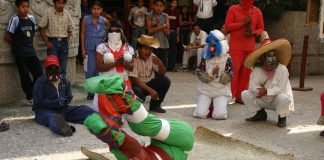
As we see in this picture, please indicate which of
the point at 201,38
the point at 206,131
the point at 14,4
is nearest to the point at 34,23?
the point at 14,4

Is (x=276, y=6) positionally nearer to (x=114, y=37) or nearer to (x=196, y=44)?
(x=196, y=44)

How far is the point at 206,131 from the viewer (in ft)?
18.4

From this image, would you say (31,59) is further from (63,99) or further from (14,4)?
(63,99)

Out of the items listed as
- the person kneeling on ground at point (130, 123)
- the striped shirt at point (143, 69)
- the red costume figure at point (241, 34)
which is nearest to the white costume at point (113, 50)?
the striped shirt at point (143, 69)

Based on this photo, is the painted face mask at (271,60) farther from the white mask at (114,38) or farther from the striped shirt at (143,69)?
Result: the white mask at (114,38)

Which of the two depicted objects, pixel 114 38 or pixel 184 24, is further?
pixel 184 24

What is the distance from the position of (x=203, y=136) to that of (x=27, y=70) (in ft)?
8.88

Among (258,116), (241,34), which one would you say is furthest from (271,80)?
(241,34)

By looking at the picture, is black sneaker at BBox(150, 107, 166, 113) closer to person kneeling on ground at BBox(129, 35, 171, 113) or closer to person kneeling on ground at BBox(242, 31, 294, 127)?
person kneeling on ground at BBox(129, 35, 171, 113)

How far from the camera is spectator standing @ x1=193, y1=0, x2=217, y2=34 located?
35.1 ft

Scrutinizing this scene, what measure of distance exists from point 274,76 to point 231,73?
24.9 inches

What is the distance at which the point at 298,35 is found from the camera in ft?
35.2

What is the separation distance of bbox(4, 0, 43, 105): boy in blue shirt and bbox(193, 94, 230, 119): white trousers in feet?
7.29

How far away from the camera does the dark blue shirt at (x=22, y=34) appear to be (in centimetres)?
659
